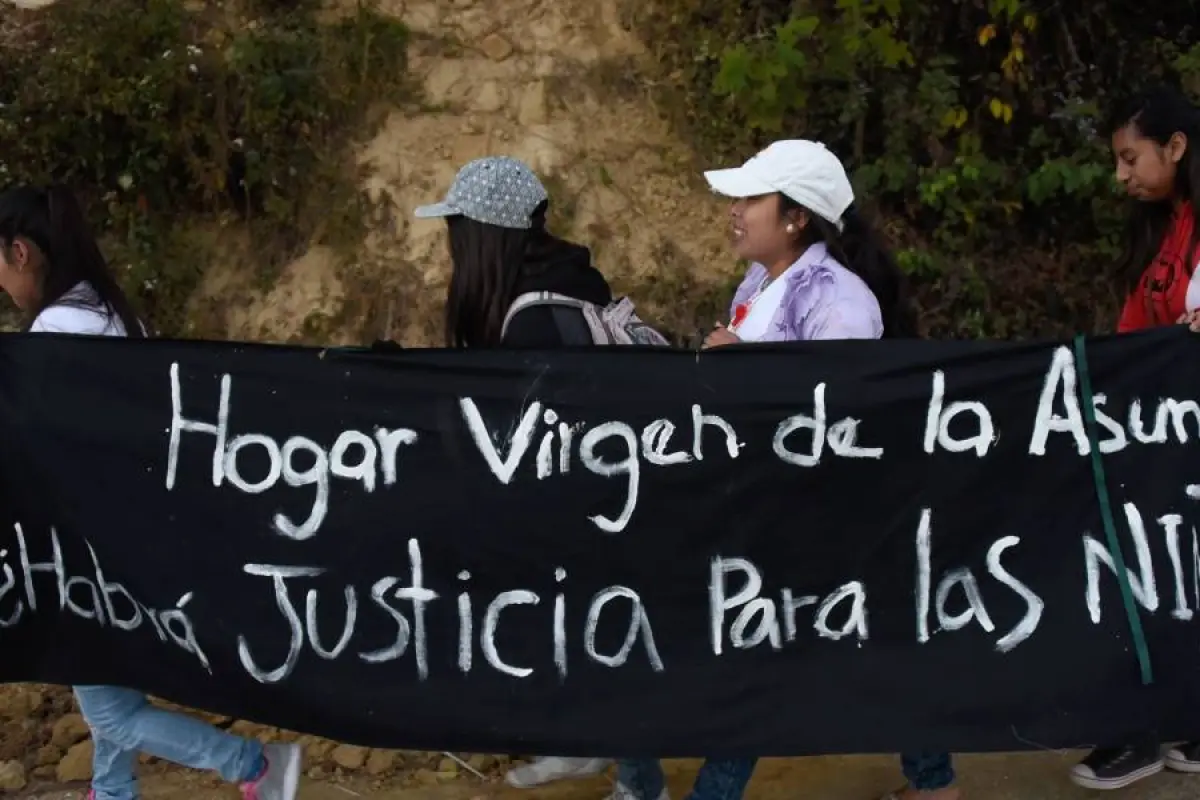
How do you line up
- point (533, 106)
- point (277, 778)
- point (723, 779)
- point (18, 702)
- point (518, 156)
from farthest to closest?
1. point (533, 106)
2. point (518, 156)
3. point (18, 702)
4. point (277, 778)
5. point (723, 779)

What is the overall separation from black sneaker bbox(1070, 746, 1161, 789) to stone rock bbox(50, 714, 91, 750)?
121 inches

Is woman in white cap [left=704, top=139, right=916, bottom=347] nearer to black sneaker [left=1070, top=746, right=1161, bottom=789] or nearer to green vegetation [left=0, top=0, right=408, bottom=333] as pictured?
black sneaker [left=1070, top=746, right=1161, bottom=789]

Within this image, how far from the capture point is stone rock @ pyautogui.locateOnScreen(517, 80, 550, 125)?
6.30 m

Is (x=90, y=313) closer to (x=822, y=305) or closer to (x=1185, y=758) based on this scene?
(x=822, y=305)

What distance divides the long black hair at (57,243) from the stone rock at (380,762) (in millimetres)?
1568

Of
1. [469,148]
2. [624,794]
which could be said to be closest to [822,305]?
[624,794]

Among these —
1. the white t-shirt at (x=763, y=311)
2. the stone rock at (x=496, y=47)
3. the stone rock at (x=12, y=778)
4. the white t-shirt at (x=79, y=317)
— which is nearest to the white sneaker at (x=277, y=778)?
the stone rock at (x=12, y=778)

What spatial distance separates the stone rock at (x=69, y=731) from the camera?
14.2 ft

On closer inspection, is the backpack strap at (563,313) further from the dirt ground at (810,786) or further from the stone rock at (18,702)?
the stone rock at (18,702)

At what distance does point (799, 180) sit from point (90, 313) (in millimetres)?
1798

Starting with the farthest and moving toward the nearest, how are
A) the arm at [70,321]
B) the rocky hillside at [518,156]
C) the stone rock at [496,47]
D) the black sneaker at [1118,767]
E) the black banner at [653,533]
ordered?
the stone rock at [496,47] < the rocky hillside at [518,156] < the black sneaker at [1118,767] < the arm at [70,321] < the black banner at [653,533]

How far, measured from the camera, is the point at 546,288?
325 centimetres

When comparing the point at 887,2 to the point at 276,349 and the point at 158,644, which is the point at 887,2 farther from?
the point at 158,644

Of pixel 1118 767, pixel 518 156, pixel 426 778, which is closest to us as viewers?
pixel 1118 767
